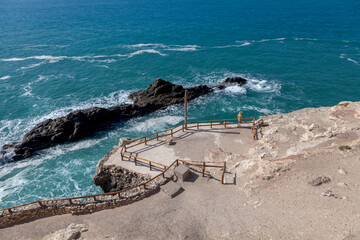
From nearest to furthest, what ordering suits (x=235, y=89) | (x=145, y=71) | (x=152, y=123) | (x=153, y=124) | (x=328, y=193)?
(x=328, y=193) < (x=153, y=124) < (x=152, y=123) < (x=235, y=89) < (x=145, y=71)

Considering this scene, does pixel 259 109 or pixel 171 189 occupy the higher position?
pixel 171 189

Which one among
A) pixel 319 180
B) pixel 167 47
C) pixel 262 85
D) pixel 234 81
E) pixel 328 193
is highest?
pixel 167 47

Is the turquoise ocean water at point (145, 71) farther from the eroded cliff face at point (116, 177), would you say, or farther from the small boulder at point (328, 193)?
the small boulder at point (328, 193)

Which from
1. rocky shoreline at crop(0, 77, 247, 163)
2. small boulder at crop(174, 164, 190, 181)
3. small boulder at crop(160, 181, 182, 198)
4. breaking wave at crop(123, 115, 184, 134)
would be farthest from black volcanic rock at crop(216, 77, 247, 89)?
small boulder at crop(160, 181, 182, 198)

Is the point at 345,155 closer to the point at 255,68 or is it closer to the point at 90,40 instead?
the point at 255,68

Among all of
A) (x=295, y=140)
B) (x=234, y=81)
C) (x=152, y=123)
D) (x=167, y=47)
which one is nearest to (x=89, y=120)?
(x=152, y=123)

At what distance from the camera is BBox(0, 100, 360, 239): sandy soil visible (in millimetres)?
14516

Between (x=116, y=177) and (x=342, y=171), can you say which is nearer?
(x=342, y=171)

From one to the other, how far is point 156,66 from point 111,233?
1897 inches

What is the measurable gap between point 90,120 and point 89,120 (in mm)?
157

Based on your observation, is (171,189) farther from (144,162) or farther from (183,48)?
(183,48)

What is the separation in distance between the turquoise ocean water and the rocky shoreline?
1.50 meters

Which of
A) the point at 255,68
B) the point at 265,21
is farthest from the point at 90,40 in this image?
the point at 265,21

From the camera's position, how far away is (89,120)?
37781 millimetres
